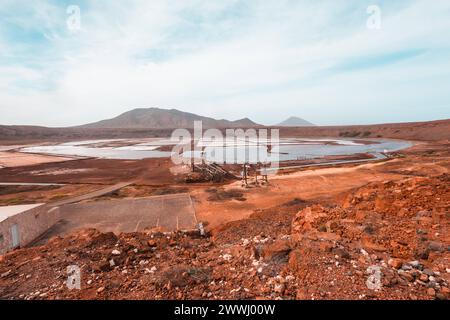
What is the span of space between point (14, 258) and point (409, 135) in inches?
3930

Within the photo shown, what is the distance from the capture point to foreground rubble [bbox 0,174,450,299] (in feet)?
16.6

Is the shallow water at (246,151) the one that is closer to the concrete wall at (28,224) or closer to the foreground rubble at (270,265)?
the concrete wall at (28,224)

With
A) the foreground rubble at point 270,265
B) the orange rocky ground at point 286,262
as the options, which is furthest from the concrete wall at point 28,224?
the orange rocky ground at point 286,262

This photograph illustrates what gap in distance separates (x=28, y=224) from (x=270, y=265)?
1192cm

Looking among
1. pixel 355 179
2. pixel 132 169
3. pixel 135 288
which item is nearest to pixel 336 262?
pixel 135 288

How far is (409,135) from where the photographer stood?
82500mm

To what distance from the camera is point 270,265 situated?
20.1 feet

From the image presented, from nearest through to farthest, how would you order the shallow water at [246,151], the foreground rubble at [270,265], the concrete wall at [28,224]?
the foreground rubble at [270,265] → the concrete wall at [28,224] → the shallow water at [246,151]

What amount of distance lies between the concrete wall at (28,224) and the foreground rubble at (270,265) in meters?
3.52

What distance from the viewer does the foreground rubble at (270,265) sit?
506 centimetres

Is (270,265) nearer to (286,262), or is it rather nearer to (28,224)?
(286,262)

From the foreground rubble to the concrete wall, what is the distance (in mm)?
3521

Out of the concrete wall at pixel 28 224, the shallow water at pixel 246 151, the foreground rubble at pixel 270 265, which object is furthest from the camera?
the shallow water at pixel 246 151

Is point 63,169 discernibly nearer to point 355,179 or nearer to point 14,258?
point 14,258
